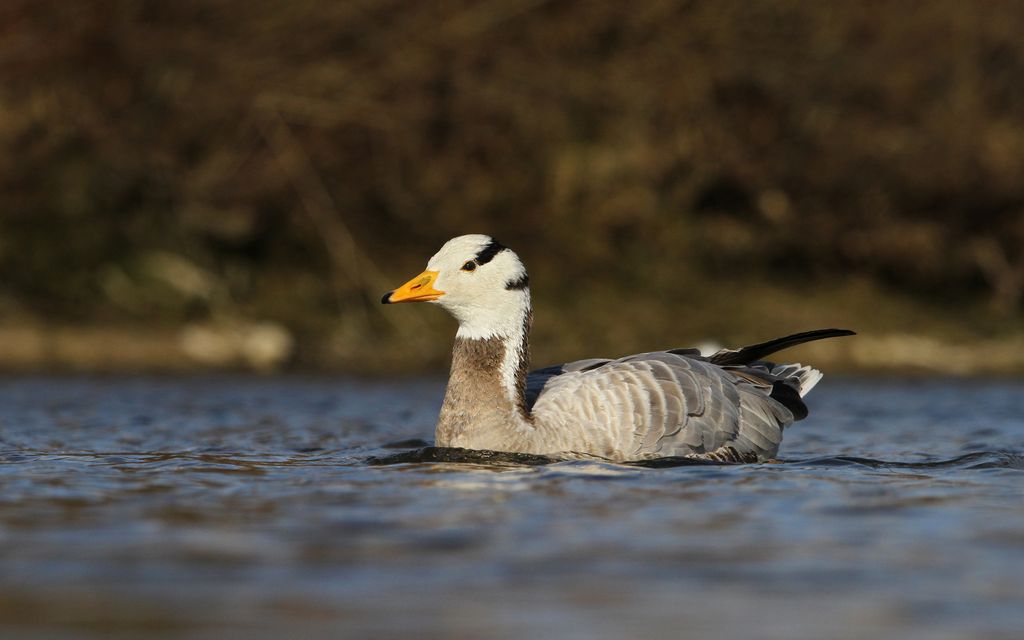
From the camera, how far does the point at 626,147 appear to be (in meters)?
19.5

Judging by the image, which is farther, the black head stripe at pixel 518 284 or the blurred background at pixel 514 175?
the blurred background at pixel 514 175

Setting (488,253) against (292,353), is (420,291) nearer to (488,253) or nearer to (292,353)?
(488,253)

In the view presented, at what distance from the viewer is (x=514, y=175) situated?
19594 mm

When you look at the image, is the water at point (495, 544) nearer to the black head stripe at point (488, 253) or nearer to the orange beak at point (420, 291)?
the orange beak at point (420, 291)

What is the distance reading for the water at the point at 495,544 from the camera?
4043 millimetres

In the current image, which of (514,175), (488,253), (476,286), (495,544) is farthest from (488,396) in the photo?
(514,175)

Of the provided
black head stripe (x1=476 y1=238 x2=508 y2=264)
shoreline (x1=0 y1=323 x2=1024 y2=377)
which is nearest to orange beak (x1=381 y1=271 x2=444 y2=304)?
black head stripe (x1=476 y1=238 x2=508 y2=264)

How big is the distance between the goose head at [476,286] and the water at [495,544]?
2.86 ft

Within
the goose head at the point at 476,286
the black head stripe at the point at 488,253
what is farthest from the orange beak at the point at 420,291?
the black head stripe at the point at 488,253

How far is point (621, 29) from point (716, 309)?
437 cm

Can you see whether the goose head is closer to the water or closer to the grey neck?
the grey neck

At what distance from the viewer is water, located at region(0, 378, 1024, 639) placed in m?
4.04

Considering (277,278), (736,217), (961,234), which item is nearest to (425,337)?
(277,278)

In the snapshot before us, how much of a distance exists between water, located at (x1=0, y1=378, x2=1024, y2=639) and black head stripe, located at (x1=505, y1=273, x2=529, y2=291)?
1111 mm
